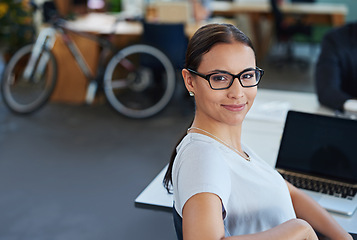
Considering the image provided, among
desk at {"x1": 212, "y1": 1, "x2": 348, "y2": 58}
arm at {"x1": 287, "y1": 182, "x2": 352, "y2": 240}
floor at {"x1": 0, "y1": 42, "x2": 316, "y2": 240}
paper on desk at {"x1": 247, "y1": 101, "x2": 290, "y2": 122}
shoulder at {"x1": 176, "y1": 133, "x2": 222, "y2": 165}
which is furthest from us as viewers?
desk at {"x1": 212, "y1": 1, "x2": 348, "y2": 58}

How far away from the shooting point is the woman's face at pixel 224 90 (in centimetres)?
94

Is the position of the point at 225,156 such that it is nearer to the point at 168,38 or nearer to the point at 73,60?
the point at 168,38

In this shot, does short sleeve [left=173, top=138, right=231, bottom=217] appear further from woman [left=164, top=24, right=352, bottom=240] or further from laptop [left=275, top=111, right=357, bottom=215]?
laptop [left=275, top=111, right=357, bottom=215]

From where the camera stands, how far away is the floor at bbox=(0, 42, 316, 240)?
2.50 metres

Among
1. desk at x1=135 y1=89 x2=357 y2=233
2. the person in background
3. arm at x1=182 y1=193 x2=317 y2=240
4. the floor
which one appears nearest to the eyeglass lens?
arm at x1=182 y1=193 x2=317 y2=240

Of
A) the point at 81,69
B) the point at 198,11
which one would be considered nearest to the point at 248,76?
the point at 81,69

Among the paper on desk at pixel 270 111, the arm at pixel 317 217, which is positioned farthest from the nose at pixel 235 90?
the paper on desk at pixel 270 111

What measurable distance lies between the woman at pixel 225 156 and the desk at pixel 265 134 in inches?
13.7

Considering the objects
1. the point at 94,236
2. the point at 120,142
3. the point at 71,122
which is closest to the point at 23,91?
the point at 71,122

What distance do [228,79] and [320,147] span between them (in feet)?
2.09

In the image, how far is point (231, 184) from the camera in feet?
3.08

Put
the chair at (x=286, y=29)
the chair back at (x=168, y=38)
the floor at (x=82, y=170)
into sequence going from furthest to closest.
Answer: the chair at (x=286, y=29)
the chair back at (x=168, y=38)
the floor at (x=82, y=170)

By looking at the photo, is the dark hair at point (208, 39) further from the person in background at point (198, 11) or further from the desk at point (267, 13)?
the desk at point (267, 13)

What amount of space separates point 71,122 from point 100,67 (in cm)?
63
